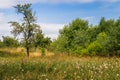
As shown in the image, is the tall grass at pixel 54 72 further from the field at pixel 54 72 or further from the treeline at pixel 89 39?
the treeline at pixel 89 39

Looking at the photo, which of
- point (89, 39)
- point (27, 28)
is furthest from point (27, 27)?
point (89, 39)

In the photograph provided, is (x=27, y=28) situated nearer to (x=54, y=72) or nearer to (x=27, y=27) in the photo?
(x=27, y=27)

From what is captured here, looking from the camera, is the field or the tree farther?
the tree

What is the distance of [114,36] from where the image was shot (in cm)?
4531

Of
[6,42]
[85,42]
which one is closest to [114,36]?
[85,42]

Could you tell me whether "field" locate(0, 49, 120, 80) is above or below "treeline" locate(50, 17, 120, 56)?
below

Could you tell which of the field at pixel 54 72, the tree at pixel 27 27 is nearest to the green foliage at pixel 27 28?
the tree at pixel 27 27

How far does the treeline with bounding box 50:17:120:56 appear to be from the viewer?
45344mm

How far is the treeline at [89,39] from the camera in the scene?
149 ft

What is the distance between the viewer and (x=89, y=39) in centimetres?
5178

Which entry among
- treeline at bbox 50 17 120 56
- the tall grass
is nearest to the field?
the tall grass

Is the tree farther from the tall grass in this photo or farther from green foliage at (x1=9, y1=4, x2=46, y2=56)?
the tall grass

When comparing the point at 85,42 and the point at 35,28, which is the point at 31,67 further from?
the point at 85,42

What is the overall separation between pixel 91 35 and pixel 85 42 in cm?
517
